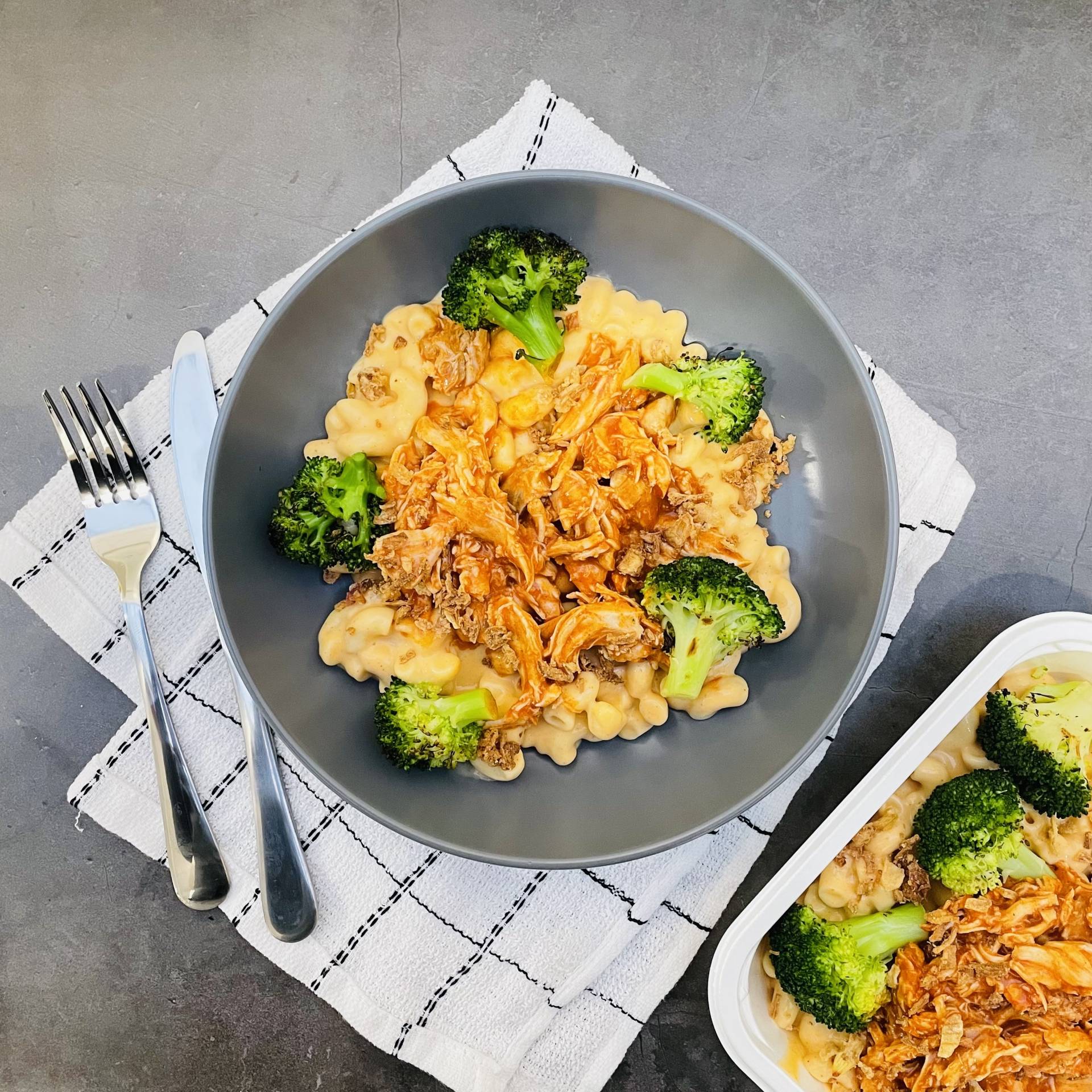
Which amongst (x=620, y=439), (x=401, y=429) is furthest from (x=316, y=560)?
(x=620, y=439)

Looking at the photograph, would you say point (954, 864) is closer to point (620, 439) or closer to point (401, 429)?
point (620, 439)

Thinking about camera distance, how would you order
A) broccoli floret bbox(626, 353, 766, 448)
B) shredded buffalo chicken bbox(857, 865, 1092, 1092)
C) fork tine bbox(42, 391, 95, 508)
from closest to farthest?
1. broccoli floret bbox(626, 353, 766, 448)
2. shredded buffalo chicken bbox(857, 865, 1092, 1092)
3. fork tine bbox(42, 391, 95, 508)

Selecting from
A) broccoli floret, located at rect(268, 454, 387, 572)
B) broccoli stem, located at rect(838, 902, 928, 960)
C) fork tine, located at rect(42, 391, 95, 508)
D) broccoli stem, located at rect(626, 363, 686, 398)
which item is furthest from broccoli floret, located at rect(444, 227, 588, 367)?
broccoli stem, located at rect(838, 902, 928, 960)

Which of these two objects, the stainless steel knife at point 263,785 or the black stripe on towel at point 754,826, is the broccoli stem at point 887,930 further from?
the stainless steel knife at point 263,785

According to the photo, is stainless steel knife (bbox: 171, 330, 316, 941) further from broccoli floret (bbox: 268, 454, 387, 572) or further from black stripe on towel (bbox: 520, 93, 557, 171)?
black stripe on towel (bbox: 520, 93, 557, 171)

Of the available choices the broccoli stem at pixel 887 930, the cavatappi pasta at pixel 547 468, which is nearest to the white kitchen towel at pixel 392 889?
the broccoli stem at pixel 887 930

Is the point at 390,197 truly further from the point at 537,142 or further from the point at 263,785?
the point at 263,785
